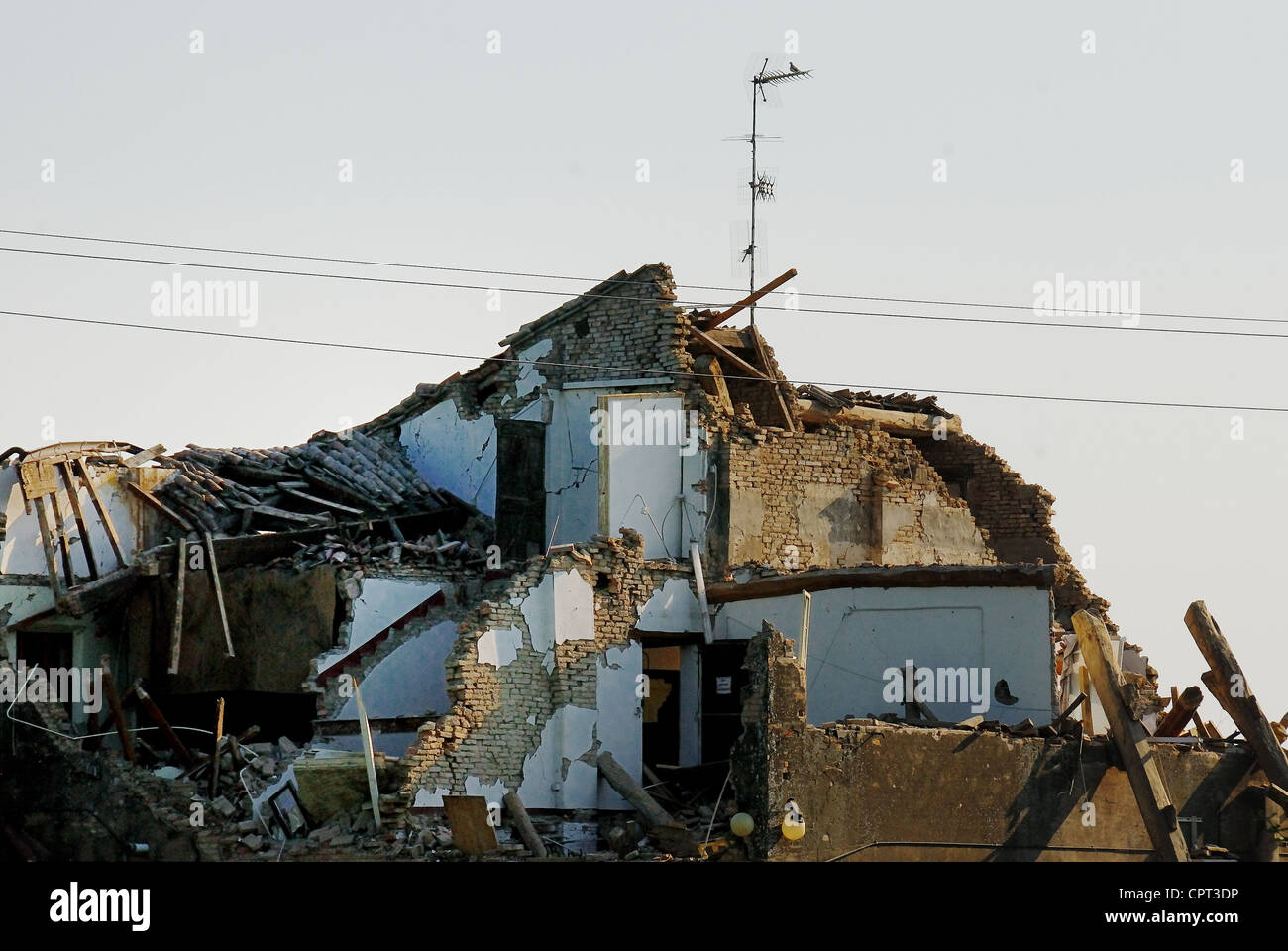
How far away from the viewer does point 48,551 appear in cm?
2395

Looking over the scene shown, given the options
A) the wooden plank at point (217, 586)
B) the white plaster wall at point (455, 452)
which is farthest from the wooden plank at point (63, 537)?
the white plaster wall at point (455, 452)

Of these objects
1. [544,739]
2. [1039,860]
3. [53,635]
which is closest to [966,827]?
[1039,860]

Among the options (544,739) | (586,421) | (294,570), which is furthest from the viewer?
(586,421)

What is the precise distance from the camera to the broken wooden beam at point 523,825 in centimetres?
2056

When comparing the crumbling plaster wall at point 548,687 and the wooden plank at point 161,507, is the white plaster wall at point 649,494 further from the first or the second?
the wooden plank at point 161,507

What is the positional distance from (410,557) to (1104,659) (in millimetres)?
8393

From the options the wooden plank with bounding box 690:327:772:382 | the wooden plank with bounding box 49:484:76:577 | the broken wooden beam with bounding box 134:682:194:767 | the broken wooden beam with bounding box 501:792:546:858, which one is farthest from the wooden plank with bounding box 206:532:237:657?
the wooden plank with bounding box 690:327:772:382

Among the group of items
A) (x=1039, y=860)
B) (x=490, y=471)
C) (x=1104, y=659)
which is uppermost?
(x=490, y=471)

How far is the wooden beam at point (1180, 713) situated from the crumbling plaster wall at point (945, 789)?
27.3 inches

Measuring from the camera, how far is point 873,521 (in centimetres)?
2683

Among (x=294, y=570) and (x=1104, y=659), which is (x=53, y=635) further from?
(x=1104, y=659)

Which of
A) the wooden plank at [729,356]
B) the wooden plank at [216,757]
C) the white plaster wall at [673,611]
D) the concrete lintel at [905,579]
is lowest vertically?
Answer: the wooden plank at [216,757]

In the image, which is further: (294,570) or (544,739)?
(294,570)
